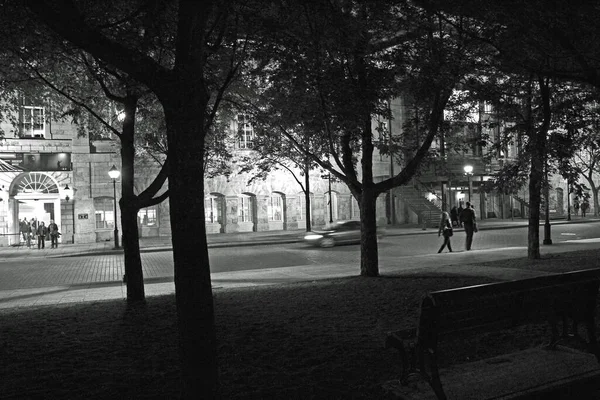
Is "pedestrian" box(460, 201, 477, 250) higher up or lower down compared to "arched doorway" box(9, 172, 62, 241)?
lower down

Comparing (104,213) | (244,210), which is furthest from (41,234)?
(244,210)

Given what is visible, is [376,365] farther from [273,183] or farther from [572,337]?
[273,183]

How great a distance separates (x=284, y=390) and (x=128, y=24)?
721 centimetres

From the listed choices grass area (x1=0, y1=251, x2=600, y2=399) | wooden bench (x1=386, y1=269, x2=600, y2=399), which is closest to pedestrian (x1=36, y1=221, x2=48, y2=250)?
grass area (x1=0, y1=251, x2=600, y2=399)

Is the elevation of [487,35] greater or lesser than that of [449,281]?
greater

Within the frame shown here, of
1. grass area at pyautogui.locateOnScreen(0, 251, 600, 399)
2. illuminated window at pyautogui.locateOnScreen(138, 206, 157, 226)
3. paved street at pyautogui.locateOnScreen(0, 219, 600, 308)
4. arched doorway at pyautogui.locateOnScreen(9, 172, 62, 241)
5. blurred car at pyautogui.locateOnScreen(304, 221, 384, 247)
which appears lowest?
paved street at pyautogui.locateOnScreen(0, 219, 600, 308)

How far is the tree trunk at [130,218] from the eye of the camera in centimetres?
920

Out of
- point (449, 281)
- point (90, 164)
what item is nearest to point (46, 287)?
point (449, 281)

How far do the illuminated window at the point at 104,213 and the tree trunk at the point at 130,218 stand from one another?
25.5 metres

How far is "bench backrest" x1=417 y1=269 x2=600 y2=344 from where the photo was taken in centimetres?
398

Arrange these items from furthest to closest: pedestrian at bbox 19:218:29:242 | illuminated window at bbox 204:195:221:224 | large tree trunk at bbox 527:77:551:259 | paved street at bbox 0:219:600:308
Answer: illuminated window at bbox 204:195:221:224
pedestrian at bbox 19:218:29:242
paved street at bbox 0:219:600:308
large tree trunk at bbox 527:77:551:259

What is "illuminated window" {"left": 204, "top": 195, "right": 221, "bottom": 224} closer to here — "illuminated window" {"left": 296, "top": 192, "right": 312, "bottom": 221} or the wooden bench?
"illuminated window" {"left": 296, "top": 192, "right": 312, "bottom": 221}

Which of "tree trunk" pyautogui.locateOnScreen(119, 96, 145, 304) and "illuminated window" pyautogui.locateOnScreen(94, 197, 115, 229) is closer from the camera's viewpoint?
"tree trunk" pyautogui.locateOnScreen(119, 96, 145, 304)

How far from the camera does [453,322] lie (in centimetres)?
413
